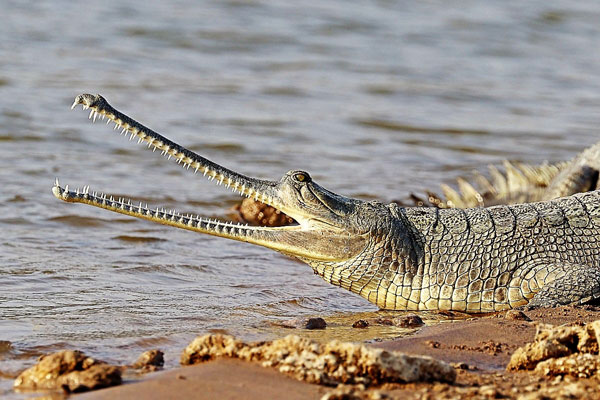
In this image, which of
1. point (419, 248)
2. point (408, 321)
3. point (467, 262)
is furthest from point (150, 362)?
point (467, 262)

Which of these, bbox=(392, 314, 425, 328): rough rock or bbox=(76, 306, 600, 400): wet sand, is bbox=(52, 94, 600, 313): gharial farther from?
bbox=(76, 306, 600, 400): wet sand

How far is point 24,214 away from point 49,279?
1760mm

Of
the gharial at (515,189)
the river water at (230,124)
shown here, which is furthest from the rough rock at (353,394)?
the gharial at (515,189)

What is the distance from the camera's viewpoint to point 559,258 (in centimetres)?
517

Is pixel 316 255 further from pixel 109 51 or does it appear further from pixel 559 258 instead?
pixel 109 51

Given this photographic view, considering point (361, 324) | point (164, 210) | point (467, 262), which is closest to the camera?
point (361, 324)

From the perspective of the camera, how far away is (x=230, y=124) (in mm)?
11117

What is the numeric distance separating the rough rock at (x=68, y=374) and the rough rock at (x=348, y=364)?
A: 0.55 m

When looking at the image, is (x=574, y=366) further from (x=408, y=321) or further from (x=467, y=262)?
(x=467, y=262)

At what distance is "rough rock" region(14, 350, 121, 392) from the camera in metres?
3.29

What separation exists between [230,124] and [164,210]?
249 inches

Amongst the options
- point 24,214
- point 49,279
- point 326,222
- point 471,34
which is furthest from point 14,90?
point 471,34

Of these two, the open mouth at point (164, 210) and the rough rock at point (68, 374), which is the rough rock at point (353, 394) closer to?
the rough rock at point (68, 374)

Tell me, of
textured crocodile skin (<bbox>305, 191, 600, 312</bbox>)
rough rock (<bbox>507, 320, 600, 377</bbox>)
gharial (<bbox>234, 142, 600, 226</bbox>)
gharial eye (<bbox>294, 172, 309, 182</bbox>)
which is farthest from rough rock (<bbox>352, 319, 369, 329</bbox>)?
gharial (<bbox>234, 142, 600, 226</bbox>)
